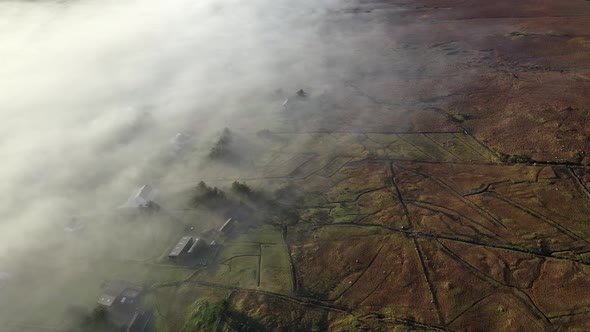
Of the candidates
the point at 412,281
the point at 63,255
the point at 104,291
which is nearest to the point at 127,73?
the point at 63,255

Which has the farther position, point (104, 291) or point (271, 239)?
point (271, 239)

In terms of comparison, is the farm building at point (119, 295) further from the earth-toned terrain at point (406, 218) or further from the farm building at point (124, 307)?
the earth-toned terrain at point (406, 218)

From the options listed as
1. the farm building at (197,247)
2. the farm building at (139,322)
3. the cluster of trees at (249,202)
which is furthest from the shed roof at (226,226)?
the farm building at (139,322)

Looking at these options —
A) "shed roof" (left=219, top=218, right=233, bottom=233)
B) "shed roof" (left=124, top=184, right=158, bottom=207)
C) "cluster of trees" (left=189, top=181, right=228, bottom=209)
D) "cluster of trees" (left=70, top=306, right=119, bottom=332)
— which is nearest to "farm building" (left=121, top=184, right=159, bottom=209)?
"shed roof" (left=124, top=184, right=158, bottom=207)

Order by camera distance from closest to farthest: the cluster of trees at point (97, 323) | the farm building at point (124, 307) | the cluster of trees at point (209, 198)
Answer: the cluster of trees at point (97, 323) < the farm building at point (124, 307) < the cluster of trees at point (209, 198)

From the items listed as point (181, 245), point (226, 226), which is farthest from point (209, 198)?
point (181, 245)

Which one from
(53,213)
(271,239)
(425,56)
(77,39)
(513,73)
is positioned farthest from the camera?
(77,39)

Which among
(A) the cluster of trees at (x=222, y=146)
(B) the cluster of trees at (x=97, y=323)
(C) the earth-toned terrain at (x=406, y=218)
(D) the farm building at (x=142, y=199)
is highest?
(D) the farm building at (x=142, y=199)

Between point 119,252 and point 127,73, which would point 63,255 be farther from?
point 127,73
